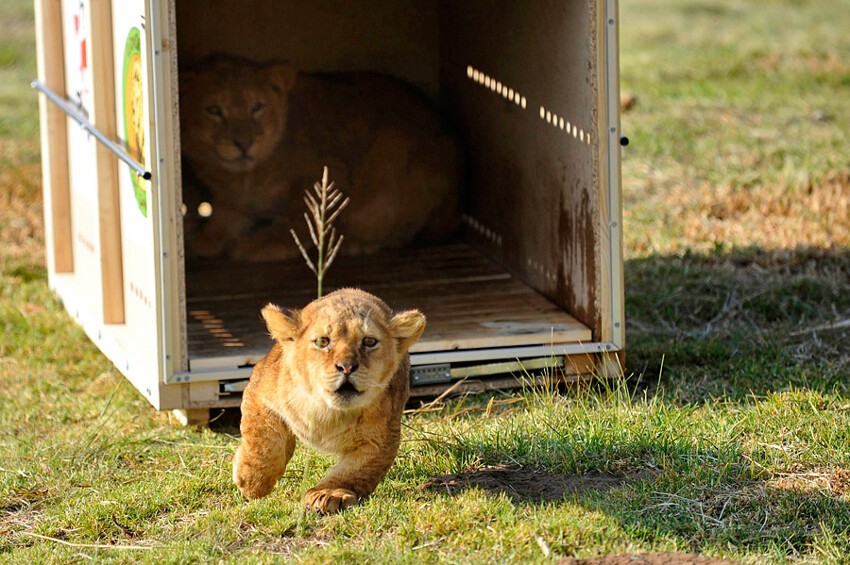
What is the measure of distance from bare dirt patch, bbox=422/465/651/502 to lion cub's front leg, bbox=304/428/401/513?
216 mm

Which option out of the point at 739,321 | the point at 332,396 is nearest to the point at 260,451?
the point at 332,396

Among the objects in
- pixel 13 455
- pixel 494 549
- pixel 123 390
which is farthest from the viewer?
pixel 123 390

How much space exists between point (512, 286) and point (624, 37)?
25.1 ft

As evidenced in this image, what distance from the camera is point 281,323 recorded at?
4176 mm

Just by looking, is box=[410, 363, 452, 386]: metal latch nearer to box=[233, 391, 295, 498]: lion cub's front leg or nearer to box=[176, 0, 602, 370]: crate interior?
box=[176, 0, 602, 370]: crate interior

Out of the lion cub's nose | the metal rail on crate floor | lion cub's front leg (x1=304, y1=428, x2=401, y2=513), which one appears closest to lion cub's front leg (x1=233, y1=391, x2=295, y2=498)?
lion cub's front leg (x1=304, y1=428, x2=401, y2=513)

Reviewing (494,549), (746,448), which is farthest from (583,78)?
(494,549)

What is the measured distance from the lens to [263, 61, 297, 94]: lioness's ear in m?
7.39

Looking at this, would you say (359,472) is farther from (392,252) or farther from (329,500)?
(392,252)

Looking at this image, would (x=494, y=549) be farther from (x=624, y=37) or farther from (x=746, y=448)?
(x=624, y=37)

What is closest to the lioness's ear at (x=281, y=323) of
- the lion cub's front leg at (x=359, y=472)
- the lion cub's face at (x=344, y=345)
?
the lion cub's face at (x=344, y=345)

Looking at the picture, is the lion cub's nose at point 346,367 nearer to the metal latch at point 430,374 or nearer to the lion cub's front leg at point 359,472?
the lion cub's front leg at point 359,472

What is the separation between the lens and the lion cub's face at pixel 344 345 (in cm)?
398

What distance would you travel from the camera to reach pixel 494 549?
3.87m
